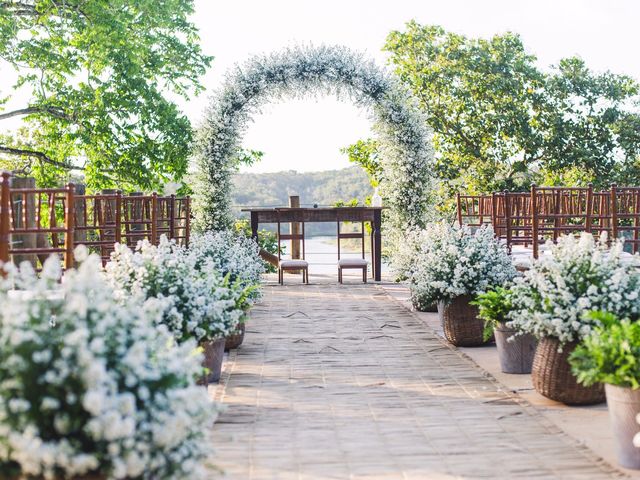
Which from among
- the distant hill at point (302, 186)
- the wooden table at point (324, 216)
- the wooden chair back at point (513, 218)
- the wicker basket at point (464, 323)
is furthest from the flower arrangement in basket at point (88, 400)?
the distant hill at point (302, 186)

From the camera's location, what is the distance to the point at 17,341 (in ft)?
7.63

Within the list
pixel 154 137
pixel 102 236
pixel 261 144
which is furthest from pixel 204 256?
pixel 261 144

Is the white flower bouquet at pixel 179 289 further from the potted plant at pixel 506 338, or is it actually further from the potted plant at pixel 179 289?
the potted plant at pixel 506 338

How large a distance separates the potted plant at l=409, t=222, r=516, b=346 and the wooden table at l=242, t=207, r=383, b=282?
511 cm

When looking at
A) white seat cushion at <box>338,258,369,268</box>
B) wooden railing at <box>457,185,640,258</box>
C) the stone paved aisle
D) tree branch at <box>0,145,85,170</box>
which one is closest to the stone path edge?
the stone paved aisle

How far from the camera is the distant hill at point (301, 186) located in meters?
16.3

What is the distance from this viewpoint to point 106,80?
1202cm

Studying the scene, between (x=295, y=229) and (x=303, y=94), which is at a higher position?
(x=303, y=94)

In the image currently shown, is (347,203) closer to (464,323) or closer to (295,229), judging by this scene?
(295,229)

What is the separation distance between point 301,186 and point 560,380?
40.3 feet

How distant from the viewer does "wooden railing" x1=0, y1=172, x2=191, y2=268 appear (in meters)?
4.63

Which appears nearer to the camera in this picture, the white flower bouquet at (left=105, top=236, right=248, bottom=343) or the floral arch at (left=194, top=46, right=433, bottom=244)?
the white flower bouquet at (left=105, top=236, right=248, bottom=343)

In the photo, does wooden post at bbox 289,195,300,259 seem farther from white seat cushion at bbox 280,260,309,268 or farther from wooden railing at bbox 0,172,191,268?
wooden railing at bbox 0,172,191,268

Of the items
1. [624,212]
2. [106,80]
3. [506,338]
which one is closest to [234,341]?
[506,338]
